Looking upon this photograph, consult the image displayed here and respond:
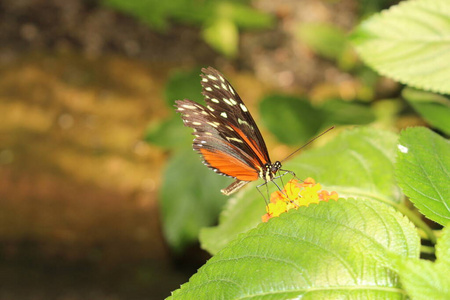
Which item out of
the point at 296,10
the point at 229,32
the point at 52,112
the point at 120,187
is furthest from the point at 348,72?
the point at 52,112

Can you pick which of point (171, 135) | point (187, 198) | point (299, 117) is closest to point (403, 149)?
point (299, 117)

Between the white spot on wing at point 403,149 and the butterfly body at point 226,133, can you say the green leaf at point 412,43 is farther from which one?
the butterfly body at point 226,133

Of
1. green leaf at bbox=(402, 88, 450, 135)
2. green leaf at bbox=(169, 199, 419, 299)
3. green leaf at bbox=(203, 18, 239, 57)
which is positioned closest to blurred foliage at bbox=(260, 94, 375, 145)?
green leaf at bbox=(402, 88, 450, 135)

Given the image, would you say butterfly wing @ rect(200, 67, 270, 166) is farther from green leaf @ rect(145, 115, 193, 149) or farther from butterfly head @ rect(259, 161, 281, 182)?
green leaf @ rect(145, 115, 193, 149)

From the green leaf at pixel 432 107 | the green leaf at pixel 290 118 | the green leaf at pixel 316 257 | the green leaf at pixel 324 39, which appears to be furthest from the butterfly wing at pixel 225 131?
the green leaf at pixel 324 39

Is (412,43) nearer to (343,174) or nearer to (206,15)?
(343,174)

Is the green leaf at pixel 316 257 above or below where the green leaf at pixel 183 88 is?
below

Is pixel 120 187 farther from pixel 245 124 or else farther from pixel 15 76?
pixel 245 124
